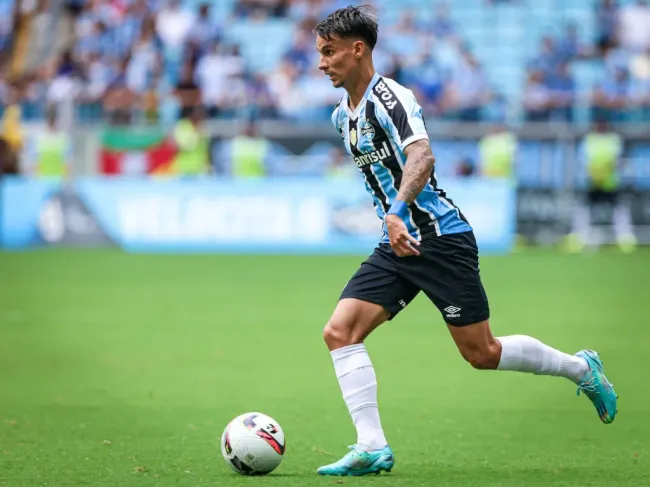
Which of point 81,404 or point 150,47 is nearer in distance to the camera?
point 81,404

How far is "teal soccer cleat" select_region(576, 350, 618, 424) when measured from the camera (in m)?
6.57

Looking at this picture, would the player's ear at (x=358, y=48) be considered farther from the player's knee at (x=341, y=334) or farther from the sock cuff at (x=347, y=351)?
the sock cuff at (x=347, y=351)

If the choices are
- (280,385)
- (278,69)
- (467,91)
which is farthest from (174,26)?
(280,385)

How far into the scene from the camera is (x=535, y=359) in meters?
6.32

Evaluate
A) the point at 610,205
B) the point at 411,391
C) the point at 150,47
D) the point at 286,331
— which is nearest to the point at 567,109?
the point at 610,205

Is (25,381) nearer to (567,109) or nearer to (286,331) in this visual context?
(286,331)

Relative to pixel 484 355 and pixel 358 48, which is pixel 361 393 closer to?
pixel 484 355

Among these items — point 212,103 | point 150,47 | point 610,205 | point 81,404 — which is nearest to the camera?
point 81,404

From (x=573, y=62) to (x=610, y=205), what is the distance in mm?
4663

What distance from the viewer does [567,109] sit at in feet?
80.1

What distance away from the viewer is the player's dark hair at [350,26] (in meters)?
6.04

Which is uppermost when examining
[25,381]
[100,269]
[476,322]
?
[476,322]

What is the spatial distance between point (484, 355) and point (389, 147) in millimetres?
1169

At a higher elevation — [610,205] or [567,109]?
[567,109]
